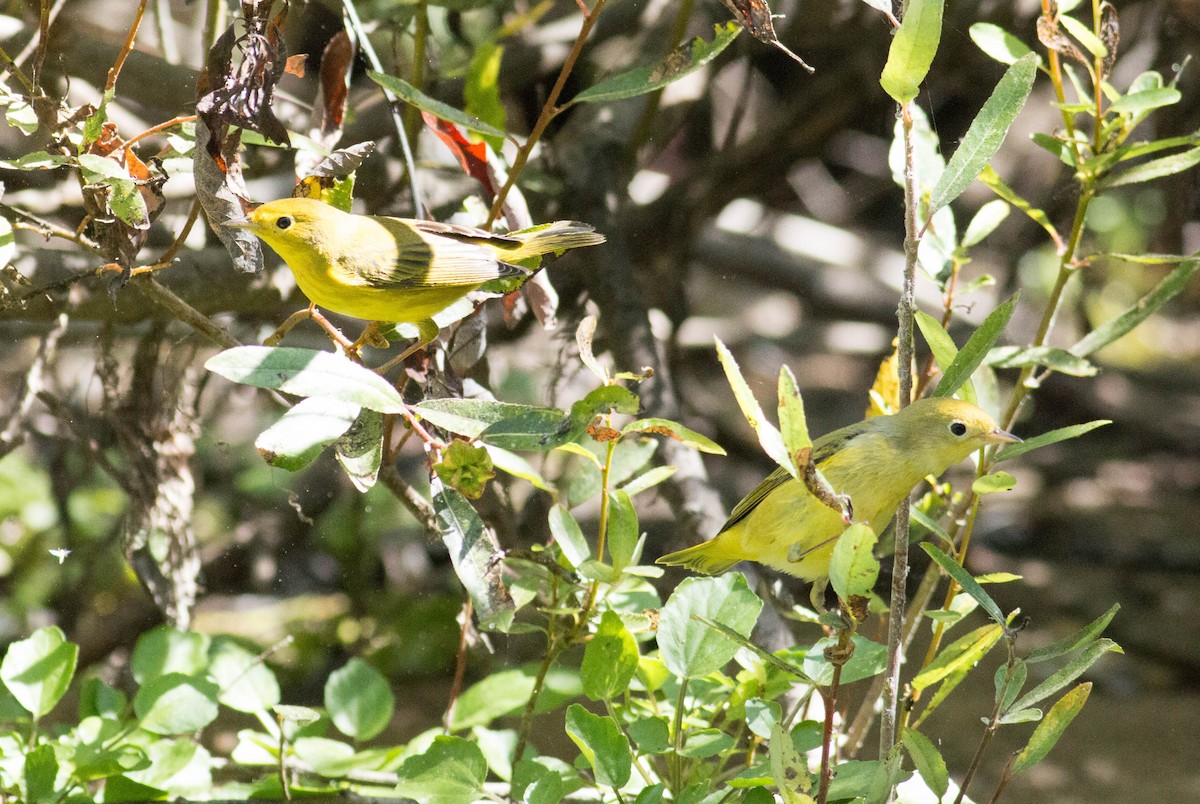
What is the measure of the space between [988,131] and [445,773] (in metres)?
0.69

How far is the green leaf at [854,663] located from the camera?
88 cm

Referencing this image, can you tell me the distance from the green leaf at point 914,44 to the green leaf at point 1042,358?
421mm

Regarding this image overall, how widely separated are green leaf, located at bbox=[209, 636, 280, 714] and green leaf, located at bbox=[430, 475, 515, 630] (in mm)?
465

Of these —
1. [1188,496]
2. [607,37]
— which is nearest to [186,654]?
[607,37]

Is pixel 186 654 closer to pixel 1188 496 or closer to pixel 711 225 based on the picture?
pixel 711 225

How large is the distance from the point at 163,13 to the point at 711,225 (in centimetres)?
136

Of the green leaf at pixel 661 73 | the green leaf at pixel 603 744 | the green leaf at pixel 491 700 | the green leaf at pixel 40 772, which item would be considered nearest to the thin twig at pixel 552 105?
the green leaf at pixel 661 73

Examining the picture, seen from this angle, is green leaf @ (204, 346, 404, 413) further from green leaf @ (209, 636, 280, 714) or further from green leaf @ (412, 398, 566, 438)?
green leaf @ (209, 636, 280, 714)

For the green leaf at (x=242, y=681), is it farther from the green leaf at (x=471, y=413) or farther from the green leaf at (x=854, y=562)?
the green leaf at (x=854, y=562)

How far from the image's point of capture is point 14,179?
51.4 inches

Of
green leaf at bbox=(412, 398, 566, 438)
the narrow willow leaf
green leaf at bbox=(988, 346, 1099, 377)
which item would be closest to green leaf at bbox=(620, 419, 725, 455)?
green leaf at bbox=(412, 398, 566, 438)

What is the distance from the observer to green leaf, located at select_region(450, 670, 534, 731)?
1.27 m

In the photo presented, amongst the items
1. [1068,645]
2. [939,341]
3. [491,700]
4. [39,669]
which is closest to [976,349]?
[939,341]

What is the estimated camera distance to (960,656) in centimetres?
95
